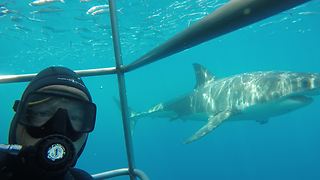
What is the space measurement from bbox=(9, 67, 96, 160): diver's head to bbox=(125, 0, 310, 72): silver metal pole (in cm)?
87

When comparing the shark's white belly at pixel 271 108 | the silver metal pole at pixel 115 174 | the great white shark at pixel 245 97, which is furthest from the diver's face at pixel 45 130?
the shark's white belly at pixel 271 108

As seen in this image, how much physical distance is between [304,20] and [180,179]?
21.3 metres

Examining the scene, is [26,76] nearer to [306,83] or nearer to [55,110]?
[55,110]

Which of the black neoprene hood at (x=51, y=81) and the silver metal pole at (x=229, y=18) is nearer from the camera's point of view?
the silver metal pole at (x=229, y=18)

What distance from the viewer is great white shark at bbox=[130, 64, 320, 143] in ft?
26.2

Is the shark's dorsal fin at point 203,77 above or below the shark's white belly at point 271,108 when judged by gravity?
above

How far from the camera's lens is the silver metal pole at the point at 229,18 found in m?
0.83

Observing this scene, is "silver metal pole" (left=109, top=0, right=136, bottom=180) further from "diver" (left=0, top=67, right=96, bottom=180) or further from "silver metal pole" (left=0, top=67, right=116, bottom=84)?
"diver" (left=0, top=67, right=96, bottom=180)

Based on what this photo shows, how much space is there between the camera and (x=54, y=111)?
198 centimetres

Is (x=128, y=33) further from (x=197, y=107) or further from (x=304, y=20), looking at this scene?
(x=197, y=107)

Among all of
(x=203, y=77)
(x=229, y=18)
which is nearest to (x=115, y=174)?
(x=229, y=18)

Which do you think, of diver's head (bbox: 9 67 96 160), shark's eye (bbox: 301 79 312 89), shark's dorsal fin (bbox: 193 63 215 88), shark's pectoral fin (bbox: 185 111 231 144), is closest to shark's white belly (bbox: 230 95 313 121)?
shark's pectoral fin (bbox: 185 111 231 144)

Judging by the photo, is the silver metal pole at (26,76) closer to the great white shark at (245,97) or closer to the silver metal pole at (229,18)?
the silver metal pole at (229,18)

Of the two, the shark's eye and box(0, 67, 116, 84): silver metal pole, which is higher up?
Answer: box(0, 67, 116, 84): silver metal pole
